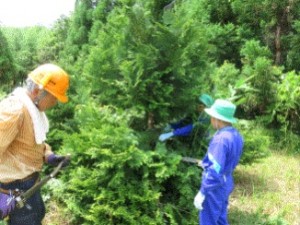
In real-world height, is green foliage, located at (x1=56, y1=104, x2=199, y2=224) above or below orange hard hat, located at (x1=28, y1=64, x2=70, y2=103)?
below

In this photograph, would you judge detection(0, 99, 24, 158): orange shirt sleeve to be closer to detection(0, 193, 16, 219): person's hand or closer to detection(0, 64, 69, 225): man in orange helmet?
detection(0, 64, 69, 225): man in orange helmet

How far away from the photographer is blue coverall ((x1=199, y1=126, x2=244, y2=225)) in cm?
411

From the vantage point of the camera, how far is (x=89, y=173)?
470 centimetres

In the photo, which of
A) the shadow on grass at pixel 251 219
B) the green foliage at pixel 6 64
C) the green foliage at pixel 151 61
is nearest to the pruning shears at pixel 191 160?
the green foliage at pixel 151 61

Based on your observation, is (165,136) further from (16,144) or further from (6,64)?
(6,64)

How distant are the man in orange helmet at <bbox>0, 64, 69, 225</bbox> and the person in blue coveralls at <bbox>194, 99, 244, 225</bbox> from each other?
1501 mm

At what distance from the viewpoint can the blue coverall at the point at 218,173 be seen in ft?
13.5

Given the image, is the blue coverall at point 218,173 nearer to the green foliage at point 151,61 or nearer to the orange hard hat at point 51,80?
the green foliage at point 151,61

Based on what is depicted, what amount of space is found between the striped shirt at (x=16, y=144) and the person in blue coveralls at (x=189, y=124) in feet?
4.85

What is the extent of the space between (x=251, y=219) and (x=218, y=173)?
1554 mm

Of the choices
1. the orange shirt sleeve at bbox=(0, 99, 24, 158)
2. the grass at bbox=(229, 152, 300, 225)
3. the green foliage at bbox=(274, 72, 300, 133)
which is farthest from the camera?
the green foliage at bbox=(274, 72, 300, 133)

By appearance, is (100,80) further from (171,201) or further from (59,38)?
(59,38)

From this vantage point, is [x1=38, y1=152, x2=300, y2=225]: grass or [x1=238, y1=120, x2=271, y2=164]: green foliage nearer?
[x1=38, y1=152, x2=300, y2=225]: grass

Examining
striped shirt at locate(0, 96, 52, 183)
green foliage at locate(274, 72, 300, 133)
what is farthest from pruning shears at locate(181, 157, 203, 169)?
green foliage at locate(274, 72, 300, 133)
